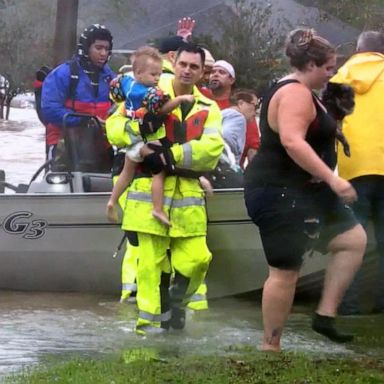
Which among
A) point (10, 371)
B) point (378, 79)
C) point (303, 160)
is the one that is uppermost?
point (378, 79)

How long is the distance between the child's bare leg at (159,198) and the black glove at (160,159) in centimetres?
4

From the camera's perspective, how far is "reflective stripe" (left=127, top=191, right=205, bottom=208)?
7.07 meters

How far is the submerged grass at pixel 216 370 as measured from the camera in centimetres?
552

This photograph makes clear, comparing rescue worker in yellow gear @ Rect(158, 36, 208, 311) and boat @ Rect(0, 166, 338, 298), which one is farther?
boat @ Rect(0, 166, 338, 298)

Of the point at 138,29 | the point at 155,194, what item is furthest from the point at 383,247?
the point at 138,29

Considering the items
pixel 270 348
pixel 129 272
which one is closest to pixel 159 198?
pixel 270 348

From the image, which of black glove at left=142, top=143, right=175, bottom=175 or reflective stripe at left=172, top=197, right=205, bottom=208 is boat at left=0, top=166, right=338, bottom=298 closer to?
reflective stripe at left=172, top=197, right=205, bottom=208

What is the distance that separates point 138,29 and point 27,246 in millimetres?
18321

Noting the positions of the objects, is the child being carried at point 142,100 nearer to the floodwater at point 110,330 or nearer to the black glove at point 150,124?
the black glove at point 150,124

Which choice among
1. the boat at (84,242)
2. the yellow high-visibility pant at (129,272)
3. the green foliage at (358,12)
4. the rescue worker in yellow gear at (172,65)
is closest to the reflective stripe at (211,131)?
the rescue worker in yellow gear at (172,65)

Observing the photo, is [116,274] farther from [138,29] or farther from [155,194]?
[138,29]

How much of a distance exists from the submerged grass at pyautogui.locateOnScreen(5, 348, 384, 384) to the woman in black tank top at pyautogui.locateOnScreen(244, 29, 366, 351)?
0.38m

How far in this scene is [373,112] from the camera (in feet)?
24.7

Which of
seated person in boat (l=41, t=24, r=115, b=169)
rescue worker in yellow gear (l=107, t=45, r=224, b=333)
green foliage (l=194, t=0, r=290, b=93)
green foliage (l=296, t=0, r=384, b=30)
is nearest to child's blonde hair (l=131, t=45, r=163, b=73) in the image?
rescue worker in yellow gear (l=107, t=45, r=224, b=333)
